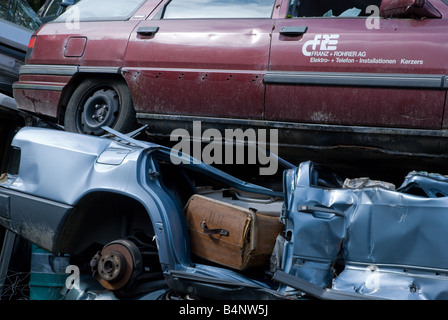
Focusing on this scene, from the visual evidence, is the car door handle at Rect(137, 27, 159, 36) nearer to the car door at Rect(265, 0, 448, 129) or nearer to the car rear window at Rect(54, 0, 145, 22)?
the car rear window at Rect(54, 0, 145, 22)

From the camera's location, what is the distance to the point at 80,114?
4742 millimetres

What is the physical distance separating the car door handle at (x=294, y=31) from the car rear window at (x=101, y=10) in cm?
142

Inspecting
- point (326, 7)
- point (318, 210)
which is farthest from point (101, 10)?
point (318, 210)

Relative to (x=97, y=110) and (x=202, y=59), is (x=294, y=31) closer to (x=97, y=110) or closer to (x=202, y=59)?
(x=202, y=59)

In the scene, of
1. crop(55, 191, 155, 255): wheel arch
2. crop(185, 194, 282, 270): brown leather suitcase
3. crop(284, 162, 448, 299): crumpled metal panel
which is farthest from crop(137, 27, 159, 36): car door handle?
crop(284, 162, 448, 299): crumpled metal panel

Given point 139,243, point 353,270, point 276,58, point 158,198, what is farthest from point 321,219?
point 276,58

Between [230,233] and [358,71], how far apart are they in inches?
57.9

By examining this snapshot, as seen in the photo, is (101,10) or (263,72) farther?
(101,10)

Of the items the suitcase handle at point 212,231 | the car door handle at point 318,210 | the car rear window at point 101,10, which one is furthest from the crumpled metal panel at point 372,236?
the car rear window at point 101,10

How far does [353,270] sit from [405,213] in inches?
15.2

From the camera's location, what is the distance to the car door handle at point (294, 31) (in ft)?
13.2

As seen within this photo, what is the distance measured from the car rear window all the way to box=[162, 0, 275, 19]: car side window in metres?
Answer: 0.37

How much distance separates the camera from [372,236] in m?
2.82

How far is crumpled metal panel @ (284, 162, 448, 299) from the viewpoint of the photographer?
269 centimetres
